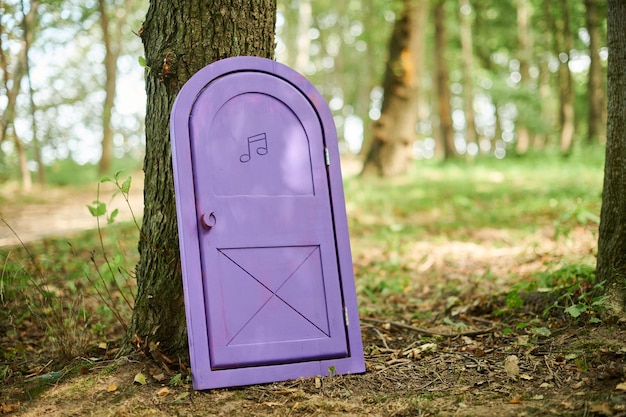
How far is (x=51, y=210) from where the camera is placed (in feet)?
38.3

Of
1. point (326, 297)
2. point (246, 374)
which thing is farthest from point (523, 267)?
point (246, 374)

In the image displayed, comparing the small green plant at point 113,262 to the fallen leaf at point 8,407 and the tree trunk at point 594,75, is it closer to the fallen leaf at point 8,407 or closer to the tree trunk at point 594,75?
the fallen leaf at point 8,407

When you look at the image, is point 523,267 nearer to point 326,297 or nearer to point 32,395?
point 326,297

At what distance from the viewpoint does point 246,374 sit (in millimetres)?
3447

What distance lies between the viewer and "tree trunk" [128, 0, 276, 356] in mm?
3773

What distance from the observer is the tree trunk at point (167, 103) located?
12.4 ft

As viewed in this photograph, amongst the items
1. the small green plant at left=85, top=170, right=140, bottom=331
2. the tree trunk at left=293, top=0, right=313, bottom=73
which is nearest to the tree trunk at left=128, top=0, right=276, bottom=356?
the small green plant at left=85, top=170, right=140, bottom=331

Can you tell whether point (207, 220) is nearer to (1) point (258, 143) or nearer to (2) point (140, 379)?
(1) point (258, 143)

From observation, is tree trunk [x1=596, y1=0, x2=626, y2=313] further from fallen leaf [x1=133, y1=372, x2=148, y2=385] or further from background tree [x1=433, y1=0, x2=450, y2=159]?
background tree [x1=433, y1=0, x2=450, y2=159]

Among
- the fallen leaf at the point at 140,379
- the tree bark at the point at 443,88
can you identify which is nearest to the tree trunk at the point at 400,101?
the tree bark at the point at 443,88

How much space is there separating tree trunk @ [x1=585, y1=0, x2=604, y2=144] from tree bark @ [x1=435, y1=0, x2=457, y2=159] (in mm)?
3923

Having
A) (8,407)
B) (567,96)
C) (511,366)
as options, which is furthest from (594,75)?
(8,407)

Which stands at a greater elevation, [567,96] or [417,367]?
[567,96]

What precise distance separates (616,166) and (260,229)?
2.39 meters
